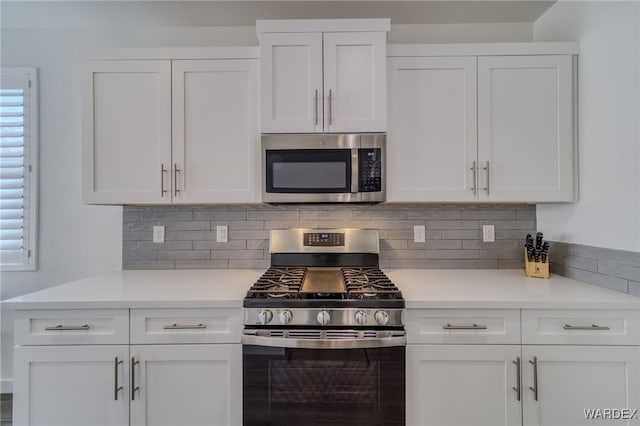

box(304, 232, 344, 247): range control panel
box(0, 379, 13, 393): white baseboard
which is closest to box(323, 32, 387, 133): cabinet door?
box(304, 232, 344, 247): range control panel

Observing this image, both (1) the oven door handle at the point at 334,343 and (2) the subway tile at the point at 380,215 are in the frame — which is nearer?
(1) the oven door handle at the point at 334,343

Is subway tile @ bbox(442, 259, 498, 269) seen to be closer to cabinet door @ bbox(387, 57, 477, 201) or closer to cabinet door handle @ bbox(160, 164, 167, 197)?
cabinet door @ bbox(387, 57, 477, 201)

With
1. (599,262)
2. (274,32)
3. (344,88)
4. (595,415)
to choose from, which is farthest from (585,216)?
(274,32)

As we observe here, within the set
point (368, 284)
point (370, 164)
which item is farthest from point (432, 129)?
point (368, 284)

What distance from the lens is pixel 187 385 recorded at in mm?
1497

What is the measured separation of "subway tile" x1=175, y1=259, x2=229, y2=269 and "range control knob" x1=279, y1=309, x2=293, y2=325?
0.88 m

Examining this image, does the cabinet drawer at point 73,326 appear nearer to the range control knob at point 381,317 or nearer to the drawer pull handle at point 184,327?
the drawer pull handle at point 184,327

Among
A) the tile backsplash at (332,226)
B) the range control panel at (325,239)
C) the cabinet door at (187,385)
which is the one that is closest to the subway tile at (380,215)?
the tile backsplash at (332,226)

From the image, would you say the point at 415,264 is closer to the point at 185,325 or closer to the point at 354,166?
the point at 354,166

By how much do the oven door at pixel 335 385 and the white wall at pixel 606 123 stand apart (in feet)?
4.07

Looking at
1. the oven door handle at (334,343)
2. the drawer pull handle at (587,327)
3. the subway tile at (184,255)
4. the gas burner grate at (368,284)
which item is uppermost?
the subway tile at (184,255)

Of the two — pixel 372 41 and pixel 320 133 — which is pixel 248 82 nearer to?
pixel 320 133

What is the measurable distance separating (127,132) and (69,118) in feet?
2.38

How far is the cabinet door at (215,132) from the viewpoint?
6.17ft
